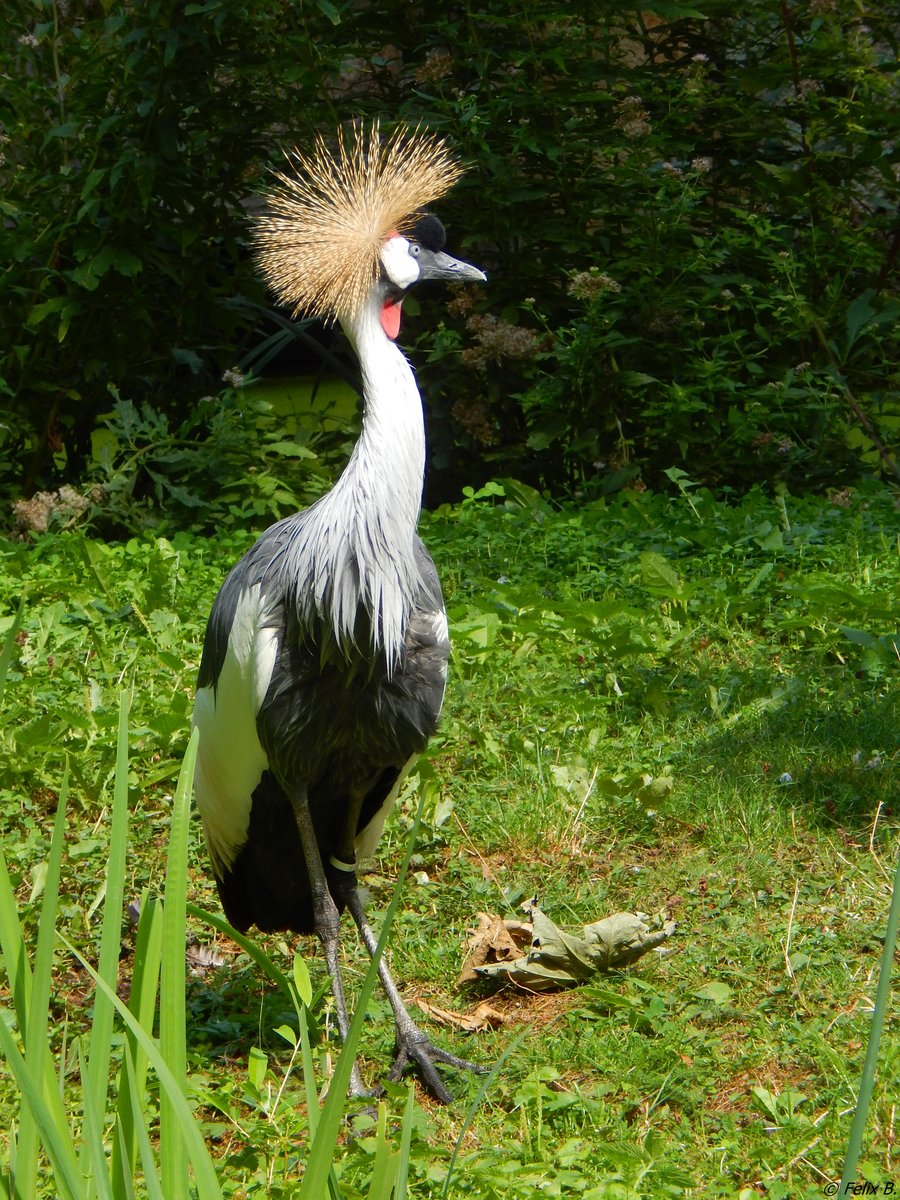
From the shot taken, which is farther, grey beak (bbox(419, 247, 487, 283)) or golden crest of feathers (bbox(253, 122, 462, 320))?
grey beak (bbox(419, 247, 487, 283))

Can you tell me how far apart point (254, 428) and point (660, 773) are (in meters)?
2.60

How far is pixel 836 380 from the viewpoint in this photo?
4.94 m

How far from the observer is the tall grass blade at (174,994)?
3.83 feet

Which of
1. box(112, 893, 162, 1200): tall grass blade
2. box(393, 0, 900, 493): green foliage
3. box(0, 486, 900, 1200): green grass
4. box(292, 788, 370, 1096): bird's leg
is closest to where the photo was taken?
box(112, 893, 162, 1200): tall grass blade

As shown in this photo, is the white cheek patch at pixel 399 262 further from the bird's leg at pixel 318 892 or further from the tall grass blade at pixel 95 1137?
the tall grass blade at pixel 95 1137

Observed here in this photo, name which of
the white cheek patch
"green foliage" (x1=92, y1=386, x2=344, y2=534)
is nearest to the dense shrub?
"green foliage" (x1=92, y1=386, x2=344, y2=534)

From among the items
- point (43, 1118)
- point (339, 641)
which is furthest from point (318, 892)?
point (43, 1118)

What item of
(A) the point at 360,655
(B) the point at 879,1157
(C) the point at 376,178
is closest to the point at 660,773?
(A) the point at 360,655

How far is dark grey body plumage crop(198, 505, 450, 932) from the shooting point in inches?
100

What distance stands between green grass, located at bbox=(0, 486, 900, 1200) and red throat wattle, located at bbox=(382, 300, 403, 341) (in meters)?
1.01

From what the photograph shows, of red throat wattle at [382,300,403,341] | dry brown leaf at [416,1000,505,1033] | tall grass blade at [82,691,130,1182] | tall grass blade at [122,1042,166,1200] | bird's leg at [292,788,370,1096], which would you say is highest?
red throat wattle at [382,300,403,341]

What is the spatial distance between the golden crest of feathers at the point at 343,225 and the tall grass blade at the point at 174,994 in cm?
168

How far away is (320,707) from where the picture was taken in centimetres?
255

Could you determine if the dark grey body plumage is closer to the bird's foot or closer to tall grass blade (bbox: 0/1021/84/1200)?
the bird's foot
